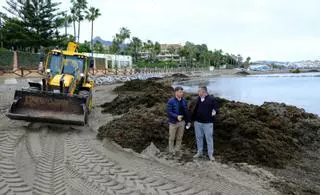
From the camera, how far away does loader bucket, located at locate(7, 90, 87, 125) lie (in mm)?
12047

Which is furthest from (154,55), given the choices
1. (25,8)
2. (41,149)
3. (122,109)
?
(41,149)

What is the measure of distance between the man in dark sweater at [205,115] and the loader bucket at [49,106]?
4115 millimetres

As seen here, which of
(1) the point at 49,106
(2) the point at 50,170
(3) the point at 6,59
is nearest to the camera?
(2) the point at 50,170

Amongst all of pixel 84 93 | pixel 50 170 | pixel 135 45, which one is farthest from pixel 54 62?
pixel 135 45

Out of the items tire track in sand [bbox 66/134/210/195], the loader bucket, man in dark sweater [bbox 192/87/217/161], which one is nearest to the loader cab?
the loader bucket

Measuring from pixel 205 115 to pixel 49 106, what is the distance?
5.45 metres

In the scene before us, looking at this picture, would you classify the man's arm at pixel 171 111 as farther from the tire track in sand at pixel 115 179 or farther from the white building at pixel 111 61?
the white building at pixel 111 61

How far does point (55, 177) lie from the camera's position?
725 cm

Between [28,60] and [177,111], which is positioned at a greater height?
[28,60]

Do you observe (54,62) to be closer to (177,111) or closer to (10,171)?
(177,111)

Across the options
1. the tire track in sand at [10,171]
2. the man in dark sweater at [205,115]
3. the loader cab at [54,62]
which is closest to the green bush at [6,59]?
the loader cab at [54,62]

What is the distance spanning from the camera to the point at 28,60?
151 ft

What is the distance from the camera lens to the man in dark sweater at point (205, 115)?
882 cm

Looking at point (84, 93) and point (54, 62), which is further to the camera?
point (54, 62)
